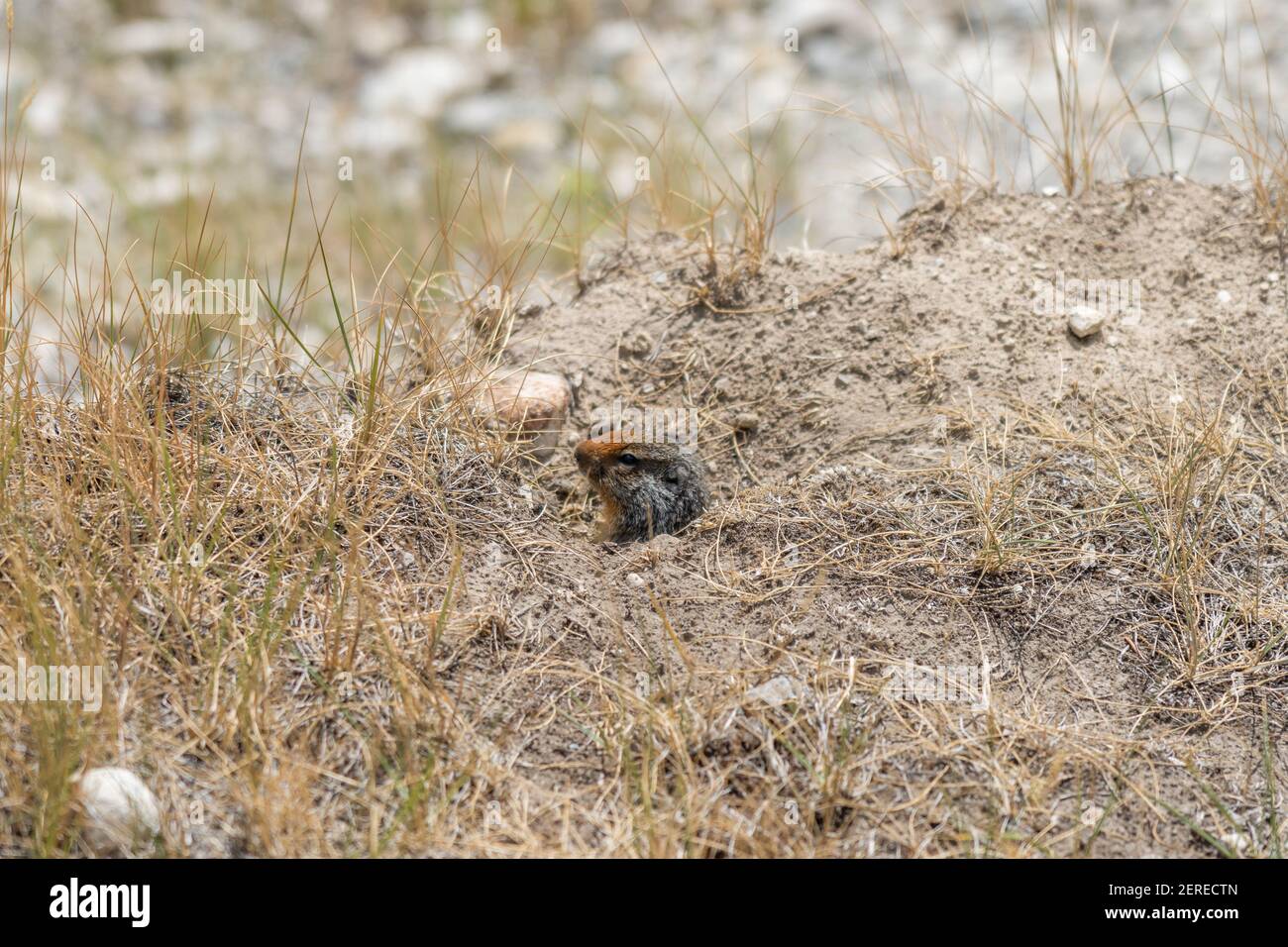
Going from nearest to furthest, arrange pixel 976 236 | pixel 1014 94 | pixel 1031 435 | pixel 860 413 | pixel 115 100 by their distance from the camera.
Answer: pixel 1031 435 → pixel 860 413 → pixel 976 236 → pixel 1014 94 → pixel 115 100

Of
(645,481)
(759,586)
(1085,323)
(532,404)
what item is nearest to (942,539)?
(759,586)

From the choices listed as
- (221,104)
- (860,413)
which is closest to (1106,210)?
(860,413)

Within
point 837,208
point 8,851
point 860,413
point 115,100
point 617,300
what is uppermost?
point 115,100

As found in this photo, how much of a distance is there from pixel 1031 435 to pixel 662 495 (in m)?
1.28

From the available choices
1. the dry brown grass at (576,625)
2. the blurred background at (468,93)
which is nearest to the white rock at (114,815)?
the dry brown grass at (576,625)

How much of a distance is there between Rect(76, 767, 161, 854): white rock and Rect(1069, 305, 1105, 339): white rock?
3.38m

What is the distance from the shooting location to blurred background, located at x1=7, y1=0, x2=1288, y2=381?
7.98 meters

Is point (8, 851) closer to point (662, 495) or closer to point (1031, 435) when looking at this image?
point (662, 495)

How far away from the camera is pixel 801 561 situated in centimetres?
339

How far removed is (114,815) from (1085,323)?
347cm

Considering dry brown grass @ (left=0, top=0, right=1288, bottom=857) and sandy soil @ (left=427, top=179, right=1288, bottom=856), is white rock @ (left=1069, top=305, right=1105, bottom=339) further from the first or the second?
dry brown grass @ (left=0, top=0, right=1288, bottom=857)

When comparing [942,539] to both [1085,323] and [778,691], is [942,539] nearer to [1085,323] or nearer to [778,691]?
[778,691]

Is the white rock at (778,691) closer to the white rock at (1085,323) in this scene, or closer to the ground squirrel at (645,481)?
the ground squirrel at (645,481)

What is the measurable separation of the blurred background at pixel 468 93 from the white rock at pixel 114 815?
5.24 metres
